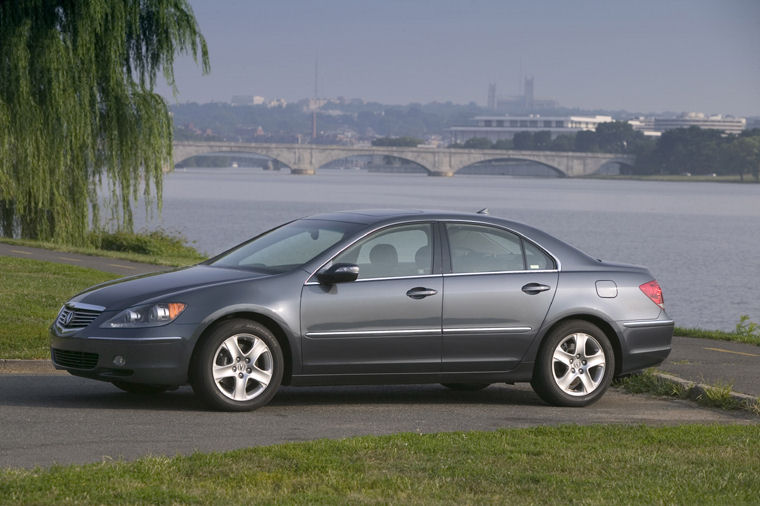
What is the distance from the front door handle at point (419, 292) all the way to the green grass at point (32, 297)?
3.57m

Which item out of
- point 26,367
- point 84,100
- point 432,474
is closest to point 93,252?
point 84,100

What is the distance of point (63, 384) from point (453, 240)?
3.17 m

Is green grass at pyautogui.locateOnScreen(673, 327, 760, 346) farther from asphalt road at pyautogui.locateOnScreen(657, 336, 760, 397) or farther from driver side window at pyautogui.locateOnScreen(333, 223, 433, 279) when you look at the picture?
driver side window at pyautogui.locateOnScreen(333, 223, 433, 279)

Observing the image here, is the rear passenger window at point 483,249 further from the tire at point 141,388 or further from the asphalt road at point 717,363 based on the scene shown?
the tire at point 141,388

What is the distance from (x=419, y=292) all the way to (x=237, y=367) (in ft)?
4.63

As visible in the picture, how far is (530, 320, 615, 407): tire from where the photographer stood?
9211 millimetres

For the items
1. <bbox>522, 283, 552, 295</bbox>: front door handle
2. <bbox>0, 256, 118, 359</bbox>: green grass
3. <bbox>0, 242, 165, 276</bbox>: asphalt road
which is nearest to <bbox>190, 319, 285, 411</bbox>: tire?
<bbox>522, 283, 552, 295</bbox>: front door handle

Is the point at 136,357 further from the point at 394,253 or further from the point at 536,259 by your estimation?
the point at 536,259

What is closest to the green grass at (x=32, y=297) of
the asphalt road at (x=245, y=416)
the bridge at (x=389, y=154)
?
the asphalt road at (x=245, y=416)

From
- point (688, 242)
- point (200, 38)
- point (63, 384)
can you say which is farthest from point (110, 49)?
point (688, 242)

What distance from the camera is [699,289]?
39.5 meters

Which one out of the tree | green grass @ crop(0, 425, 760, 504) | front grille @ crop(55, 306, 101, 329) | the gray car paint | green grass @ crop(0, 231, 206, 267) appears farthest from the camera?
the tree

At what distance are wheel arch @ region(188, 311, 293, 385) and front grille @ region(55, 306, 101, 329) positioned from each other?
712 millimetres

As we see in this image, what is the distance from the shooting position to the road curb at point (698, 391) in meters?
9.23
